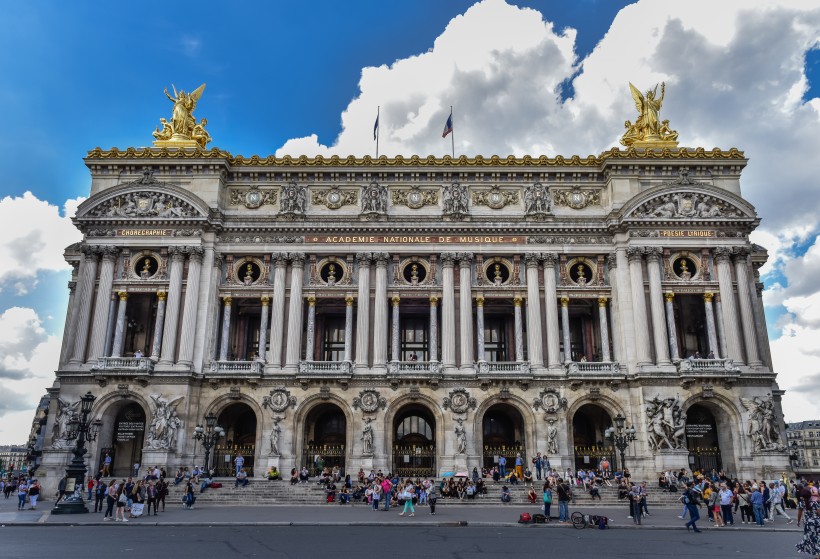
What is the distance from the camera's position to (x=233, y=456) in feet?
143

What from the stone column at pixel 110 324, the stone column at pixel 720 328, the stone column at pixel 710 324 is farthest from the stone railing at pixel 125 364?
A: the stone column at pixel 720 328

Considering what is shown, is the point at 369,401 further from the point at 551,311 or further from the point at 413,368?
the point at 551,311

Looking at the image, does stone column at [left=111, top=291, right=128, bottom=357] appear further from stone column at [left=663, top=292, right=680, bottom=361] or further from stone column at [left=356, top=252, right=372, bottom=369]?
stone column at [left=663, top=292, right=680, bottom=361]

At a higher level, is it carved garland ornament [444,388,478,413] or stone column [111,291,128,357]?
stone column [111,291,128,357]

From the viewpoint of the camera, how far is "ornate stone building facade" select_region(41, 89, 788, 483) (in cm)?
4206

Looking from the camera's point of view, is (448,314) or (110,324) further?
(448,314)

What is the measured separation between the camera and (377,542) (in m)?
19.9

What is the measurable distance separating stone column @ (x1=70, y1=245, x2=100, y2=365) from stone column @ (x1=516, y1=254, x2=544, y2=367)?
29896 mm

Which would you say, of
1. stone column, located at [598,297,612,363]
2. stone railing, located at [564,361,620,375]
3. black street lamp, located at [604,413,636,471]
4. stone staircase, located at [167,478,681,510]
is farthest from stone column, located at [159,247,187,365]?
stone column, located at [598,297,612,363]

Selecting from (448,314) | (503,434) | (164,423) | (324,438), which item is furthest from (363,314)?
(164,423)

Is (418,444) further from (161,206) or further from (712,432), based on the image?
(161,206)

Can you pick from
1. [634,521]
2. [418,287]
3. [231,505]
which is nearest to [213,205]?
[418,287]

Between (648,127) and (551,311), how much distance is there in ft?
54.5

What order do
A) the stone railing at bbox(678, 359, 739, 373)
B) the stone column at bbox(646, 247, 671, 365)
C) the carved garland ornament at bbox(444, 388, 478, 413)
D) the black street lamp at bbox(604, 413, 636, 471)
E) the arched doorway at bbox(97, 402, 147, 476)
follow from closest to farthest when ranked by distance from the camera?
1. the black street lamp at bbox(604, 413, 636, 471)
2. the stone railing at bbox(678, 359, 739, 373)
3. the carved garland ornament at bbox(444, 388, 478, 413)
4. the arched doorway at bbox(97, 402, 147, 476)
5. the stone column at bbox(646, 247, 671, 365)
